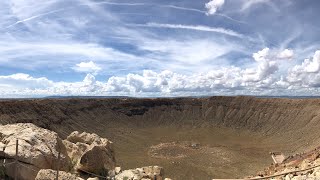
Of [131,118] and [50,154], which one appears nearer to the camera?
[50,154]

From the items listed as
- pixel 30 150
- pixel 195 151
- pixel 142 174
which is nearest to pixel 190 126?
pixel 195 151

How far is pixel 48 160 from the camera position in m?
19.9

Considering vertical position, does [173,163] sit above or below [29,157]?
below

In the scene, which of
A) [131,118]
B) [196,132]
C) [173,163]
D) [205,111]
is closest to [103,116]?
[131,118]

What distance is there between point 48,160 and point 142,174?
25.1 feet

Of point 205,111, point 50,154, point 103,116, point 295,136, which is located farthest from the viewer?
point 205,111

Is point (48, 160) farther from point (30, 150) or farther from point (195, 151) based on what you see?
point (195, 151)

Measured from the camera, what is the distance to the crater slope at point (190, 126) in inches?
2803

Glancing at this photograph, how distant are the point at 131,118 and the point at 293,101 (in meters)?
54.7

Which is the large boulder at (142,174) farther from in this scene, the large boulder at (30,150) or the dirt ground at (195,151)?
the dirt ground at (195,151)

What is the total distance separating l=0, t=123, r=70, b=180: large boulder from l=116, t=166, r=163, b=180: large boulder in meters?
4.07

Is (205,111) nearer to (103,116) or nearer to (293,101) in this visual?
(293,101)

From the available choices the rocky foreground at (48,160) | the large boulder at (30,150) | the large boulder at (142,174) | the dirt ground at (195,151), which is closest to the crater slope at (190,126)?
the dirt ground at (195,151)

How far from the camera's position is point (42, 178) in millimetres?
16047
